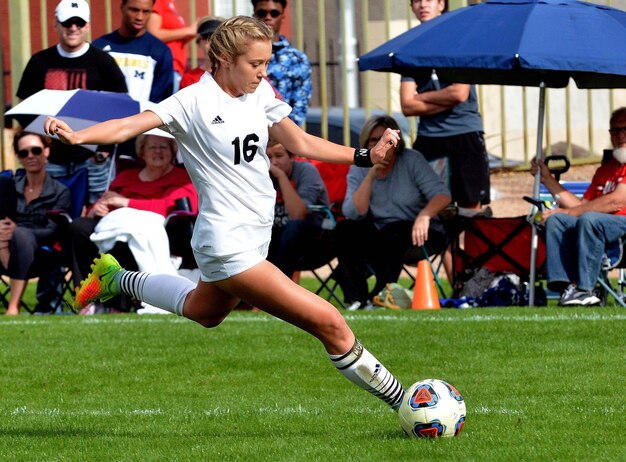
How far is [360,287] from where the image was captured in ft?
40.0

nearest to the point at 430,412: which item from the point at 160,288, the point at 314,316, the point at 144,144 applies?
the point at 314,316

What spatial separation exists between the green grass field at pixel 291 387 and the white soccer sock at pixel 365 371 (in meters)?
0.21

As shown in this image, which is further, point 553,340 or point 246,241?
point 553,340

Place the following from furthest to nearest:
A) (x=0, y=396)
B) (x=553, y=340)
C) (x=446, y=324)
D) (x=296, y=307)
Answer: (x=446, y=324) → (x=553, y=340) → (x=0, y=396) → (x=296, y=307)

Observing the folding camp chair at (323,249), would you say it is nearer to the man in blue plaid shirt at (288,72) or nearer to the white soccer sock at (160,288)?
the man in blue plaid shirt at (288,72)

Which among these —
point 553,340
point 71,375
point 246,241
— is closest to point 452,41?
point 553,340

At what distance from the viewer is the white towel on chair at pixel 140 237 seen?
39.2 ft

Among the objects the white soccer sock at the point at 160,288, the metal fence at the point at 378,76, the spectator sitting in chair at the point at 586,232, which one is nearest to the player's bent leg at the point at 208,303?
the white soccer sock at the point at 160,288

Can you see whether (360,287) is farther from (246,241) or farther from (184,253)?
(246,241)

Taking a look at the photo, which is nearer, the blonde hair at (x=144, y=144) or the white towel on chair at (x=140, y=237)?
the white towel on chair at (x=140, y=237)

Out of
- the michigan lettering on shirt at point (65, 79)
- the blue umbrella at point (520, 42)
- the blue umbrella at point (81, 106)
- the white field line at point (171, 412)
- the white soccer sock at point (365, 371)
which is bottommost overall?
the white field line at point (171, 412)

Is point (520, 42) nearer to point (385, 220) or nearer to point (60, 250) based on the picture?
point (385, 220)

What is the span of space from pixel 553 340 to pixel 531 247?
8.60 ft

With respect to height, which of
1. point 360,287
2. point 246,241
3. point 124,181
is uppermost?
point 246,241
